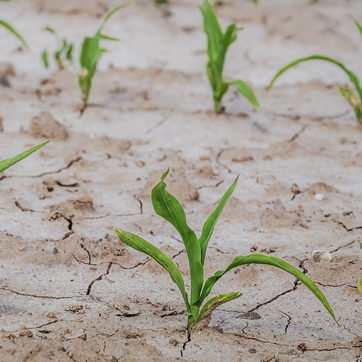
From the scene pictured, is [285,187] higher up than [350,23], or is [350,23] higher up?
[350,23]

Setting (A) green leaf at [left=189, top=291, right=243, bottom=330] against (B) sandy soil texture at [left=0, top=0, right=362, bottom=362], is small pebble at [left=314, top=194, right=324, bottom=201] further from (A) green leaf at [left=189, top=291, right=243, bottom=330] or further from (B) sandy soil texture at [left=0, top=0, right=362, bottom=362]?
(A) green leaf at [left=189, top=291, right=243, bottom=330]

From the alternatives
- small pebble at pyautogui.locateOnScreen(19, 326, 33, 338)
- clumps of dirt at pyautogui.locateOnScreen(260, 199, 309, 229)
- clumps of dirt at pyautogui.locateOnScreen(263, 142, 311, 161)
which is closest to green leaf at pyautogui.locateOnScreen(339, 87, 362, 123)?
clumps of dirt at pyautogui.locateOnScreen(263, 142, 311, 161)

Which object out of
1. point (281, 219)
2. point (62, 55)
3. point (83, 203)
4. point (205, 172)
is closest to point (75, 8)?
point (62, 55)

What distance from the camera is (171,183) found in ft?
9.43

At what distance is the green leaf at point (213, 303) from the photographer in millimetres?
1839

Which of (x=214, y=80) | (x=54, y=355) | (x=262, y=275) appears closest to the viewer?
(x=54, y=355)

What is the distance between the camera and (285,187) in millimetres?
2959

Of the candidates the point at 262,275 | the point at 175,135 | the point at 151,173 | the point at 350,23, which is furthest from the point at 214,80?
the point at 350,23

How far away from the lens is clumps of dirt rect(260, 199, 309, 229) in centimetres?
263

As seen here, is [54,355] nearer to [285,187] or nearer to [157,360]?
[157,360]

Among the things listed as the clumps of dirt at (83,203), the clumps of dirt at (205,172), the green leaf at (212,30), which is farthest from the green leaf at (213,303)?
the green leaf at (212,30)

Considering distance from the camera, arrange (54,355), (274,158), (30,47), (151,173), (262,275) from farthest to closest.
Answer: (30,47)
(274,158)
(151,173)
(262,275)
(54,355)

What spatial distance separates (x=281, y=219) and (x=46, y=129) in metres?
1.30

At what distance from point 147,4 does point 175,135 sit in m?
1.94
